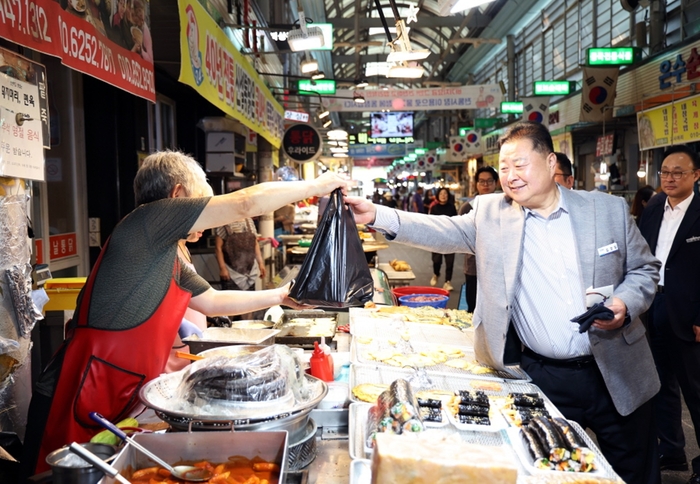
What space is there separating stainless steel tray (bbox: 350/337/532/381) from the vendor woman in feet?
3.97

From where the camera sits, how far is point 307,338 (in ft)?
12.8

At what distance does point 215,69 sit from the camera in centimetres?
596

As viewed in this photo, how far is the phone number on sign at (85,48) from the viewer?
3193 millimetres

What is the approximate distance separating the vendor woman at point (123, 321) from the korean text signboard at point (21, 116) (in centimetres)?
99

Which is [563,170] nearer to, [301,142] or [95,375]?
[95,375]

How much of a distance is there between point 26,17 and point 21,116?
1.98 feet

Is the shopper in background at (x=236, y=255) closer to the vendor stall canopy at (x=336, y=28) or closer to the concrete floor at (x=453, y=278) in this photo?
the vendor stall canopy at (x=336, y=28)

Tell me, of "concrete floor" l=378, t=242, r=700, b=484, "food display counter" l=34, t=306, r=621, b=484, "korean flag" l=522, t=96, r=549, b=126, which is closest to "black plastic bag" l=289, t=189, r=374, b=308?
"food display counter" l=34, t=306, r=621, b=484

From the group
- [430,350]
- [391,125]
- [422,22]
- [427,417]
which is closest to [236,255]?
[430,350]

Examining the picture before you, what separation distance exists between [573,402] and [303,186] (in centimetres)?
182

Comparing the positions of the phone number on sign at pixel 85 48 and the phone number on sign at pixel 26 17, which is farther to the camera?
the phone number on sign at pixel 85 48

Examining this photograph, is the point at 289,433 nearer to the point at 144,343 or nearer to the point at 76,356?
the point at 144,343

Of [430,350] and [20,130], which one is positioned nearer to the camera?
[20,130]

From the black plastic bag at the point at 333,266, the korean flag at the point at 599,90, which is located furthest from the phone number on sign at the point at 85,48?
the korean flag at the point at 599,90
